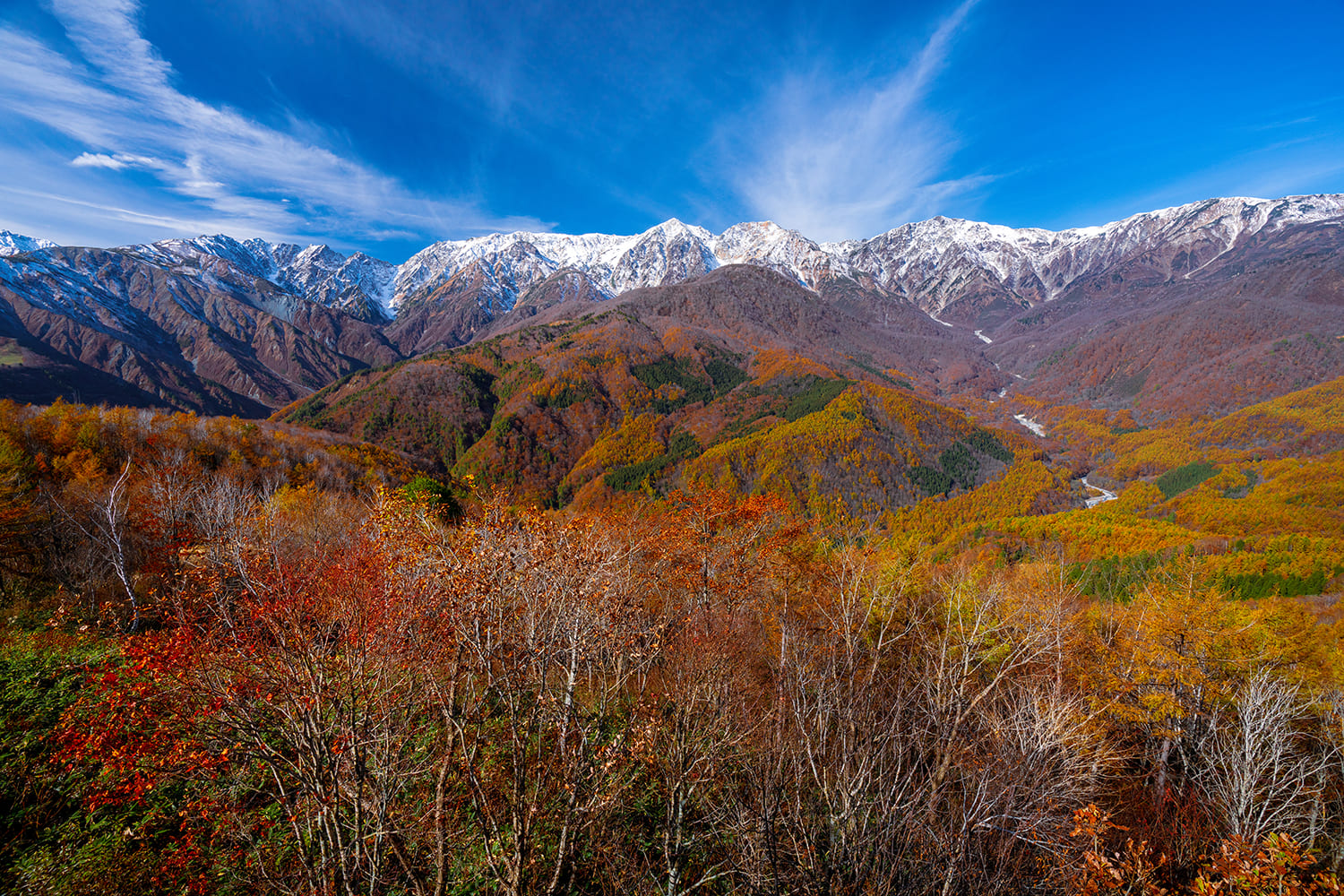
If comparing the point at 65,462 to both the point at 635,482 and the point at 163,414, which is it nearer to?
the point at 163,414

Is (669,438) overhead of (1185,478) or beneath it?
beneath

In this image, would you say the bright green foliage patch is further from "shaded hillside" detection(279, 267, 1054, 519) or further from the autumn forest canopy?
the autumn forest canopy

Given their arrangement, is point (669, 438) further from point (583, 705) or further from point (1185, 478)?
point (1185, 478)

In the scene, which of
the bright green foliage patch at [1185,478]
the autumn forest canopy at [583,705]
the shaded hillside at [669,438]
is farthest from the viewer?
the bright green foliage patch at [1185,478]

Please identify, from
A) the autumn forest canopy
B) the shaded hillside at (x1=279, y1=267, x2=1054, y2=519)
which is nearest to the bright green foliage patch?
the shaded hillside at (x1=279, y1=267, x2=1054, y2=519)

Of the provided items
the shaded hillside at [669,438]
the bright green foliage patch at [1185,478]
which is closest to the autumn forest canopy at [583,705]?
the shaded hillside at [669,438]

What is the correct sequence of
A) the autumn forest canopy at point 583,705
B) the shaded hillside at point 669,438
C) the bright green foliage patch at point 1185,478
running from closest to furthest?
the autumn forest canopy at point 583,705, the shaded hillside at point 669,438, the bright green foliage patch at point 1185,478

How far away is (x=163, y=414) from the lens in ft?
175

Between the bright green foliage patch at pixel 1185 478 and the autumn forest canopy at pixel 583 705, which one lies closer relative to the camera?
the autumn forest canopy at pixel 583 705

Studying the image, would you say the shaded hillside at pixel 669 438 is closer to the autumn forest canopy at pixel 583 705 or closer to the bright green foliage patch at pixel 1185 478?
the bright green foliage patch at pixel 1185 478

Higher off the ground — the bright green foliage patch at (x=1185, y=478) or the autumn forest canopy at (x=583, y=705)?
the bright green foliage patch at (x=1185, y=478)

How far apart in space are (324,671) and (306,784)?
1535 mm

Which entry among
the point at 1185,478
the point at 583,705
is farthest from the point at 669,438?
the point at 1185,478

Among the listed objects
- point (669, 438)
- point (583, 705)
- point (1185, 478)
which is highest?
point (1185, 478)
